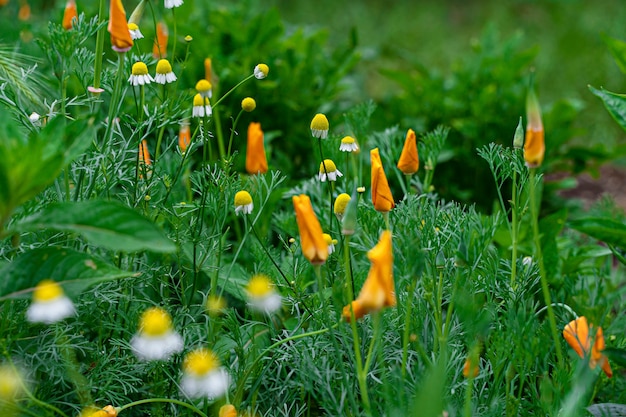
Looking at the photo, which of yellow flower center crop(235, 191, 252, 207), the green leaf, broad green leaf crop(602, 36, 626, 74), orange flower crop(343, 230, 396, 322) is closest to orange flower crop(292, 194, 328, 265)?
orange flower crop(343, 230, 396, 322)

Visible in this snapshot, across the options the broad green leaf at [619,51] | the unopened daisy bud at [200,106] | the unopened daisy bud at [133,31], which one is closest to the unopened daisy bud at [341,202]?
the unopened daisy bud at [200,106]

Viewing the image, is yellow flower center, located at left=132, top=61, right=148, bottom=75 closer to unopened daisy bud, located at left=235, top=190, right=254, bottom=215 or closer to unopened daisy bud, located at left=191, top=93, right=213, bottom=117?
unopened daisy bud, located at left=191, top=93, right=213, bottom=117

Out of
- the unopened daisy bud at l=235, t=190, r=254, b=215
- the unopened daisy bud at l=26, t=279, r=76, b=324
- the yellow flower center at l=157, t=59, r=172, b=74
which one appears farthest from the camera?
the yellow flower center at l=157, t=59, r=172, b=74

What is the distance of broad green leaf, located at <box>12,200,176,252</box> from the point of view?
3.27ft

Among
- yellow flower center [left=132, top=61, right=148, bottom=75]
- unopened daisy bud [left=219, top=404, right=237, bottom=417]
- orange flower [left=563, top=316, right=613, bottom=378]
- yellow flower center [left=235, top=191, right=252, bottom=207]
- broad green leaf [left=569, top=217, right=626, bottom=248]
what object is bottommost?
unopened daisy bud [left=219, top=404, right=237, bottom=417]

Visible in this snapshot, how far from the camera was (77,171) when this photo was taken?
1.41m

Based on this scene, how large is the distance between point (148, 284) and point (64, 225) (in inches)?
13.6

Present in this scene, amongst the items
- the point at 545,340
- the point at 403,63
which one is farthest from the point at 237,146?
the point at 403,63

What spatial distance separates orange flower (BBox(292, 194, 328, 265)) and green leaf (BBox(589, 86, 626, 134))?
2.20ft

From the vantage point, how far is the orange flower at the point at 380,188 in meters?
1.18

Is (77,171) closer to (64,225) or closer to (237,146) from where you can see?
(64,225)

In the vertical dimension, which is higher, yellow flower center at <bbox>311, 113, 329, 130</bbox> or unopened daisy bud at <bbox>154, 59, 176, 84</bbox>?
unopened daisy bud at <bbox>154, 59, 176, 84</bbox>

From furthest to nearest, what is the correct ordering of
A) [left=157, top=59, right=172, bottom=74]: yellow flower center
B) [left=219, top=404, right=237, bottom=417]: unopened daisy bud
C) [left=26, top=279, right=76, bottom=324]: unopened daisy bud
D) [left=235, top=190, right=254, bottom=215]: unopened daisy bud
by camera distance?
[left=157, top=59, right=172, bottom=74]: yellow flower center < [left=235, top=190, right=254, bottom=215]: unopened daisy bud < [left=219, top=404, right=237, bottom=417]: unopened daisy bud < [left=26, top=279, right=76, bottom=324]: unopened daisy bud

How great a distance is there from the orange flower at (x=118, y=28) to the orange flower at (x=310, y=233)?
1.33ft
